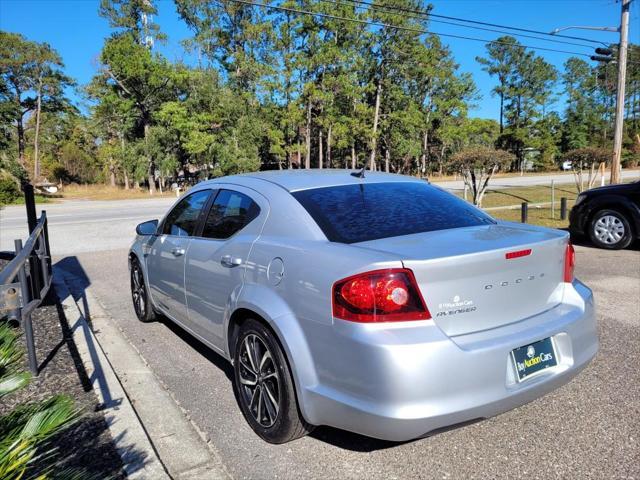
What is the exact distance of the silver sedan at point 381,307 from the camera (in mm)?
2422

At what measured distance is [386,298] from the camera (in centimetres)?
246

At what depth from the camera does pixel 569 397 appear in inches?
139

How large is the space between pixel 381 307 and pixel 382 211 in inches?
38.7

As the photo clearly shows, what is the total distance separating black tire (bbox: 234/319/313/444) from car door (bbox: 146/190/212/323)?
115 cm

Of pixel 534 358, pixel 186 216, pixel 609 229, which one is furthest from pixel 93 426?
pixel 609 229

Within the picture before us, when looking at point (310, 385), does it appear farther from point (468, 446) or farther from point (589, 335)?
point (589, 335)

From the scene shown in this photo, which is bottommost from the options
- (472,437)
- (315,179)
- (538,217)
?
(472,437)

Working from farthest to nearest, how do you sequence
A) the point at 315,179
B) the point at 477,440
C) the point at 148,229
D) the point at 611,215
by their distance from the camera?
the point at 611,215, the point at 148,229, the point at 315,179, the point at 477,440

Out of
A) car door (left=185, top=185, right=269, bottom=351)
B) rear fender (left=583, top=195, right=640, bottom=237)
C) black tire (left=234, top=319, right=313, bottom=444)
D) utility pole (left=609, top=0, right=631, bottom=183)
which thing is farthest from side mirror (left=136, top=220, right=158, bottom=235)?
utility pole (left=609, top=0, right=631, bottom=183)

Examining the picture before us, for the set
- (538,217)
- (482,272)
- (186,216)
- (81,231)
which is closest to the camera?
(482,272)

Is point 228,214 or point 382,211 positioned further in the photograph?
point 228,214

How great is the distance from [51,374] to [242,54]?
43255 mm

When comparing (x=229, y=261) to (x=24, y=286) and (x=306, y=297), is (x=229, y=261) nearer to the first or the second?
(x=306, y=297)

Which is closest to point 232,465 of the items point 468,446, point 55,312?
point 468,446
